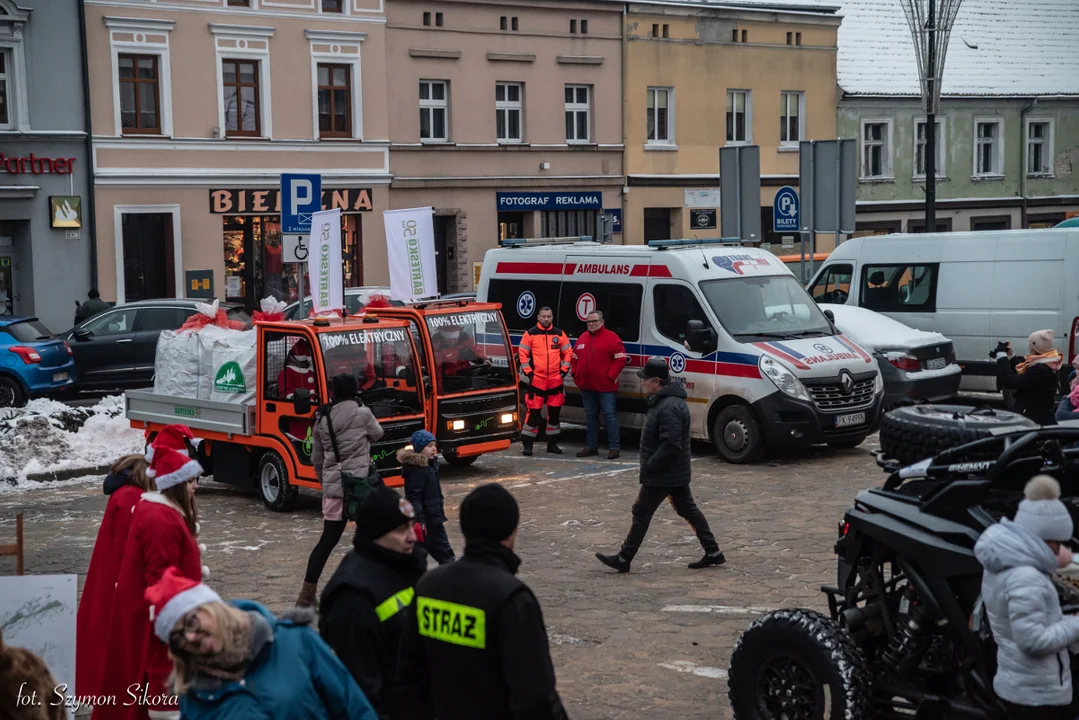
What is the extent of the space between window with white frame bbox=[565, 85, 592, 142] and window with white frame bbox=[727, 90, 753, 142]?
4.76m

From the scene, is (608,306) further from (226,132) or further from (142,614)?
Answer: (226,132)

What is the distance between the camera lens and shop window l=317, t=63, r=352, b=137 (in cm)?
3291

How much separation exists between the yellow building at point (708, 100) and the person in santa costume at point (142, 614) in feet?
105

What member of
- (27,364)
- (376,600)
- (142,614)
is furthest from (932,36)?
(376,600)

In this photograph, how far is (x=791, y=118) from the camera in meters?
40.8

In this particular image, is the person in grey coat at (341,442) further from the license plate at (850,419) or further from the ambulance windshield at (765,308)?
the license plate at (850,419)

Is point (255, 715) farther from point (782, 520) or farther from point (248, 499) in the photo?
point (248, 499)

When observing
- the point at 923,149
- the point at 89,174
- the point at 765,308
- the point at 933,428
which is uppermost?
the point at 923,149

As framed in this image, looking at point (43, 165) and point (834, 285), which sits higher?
point (43, 165)

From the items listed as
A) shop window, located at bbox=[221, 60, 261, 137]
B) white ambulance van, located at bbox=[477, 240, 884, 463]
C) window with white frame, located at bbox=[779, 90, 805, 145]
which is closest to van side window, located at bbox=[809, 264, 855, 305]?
white ambulance van, located at bbox=[477, 240, 884, 463]

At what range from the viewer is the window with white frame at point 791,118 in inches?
1598

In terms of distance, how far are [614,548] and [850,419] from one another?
16.4 feet

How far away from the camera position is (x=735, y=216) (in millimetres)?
20203

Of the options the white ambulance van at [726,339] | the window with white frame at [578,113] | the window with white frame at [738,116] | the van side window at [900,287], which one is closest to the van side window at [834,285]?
the van side window at [900,287]
